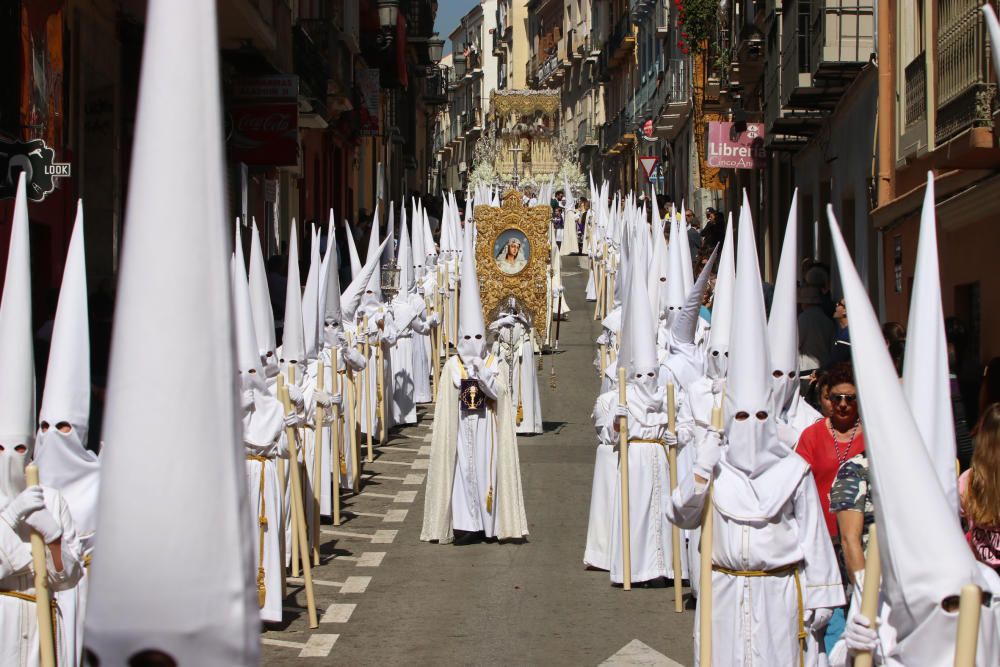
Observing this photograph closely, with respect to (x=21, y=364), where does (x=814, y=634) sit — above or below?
below

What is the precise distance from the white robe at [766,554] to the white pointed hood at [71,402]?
2645 mm

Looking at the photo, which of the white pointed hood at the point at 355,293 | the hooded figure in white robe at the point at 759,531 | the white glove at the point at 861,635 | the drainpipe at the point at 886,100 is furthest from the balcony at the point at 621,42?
the white glove at the point at 861,635

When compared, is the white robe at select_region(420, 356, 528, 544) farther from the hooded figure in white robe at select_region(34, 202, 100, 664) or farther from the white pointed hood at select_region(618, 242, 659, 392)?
→ the hooded figure in white robe at select_region(34, 202, 100, 664)

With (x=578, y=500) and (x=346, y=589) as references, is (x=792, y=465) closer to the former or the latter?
(x=346, y=589)

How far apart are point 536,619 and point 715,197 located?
105 feet

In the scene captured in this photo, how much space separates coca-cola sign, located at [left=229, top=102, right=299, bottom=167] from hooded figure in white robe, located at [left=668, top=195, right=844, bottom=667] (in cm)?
1550

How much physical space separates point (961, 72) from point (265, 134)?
37.1ft

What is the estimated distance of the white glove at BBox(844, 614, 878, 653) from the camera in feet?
15.5

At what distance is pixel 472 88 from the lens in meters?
110

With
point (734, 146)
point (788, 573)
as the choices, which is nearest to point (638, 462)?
point (788, 573)

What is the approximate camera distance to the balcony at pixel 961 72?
1249 cm

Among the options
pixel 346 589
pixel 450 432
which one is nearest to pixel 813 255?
pixel 450 432

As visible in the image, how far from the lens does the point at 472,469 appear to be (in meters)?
13.8

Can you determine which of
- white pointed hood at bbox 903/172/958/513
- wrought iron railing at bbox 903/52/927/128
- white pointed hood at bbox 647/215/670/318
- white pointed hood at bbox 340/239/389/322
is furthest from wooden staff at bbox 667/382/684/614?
white pointed hood at bbox 340/239/389/322
